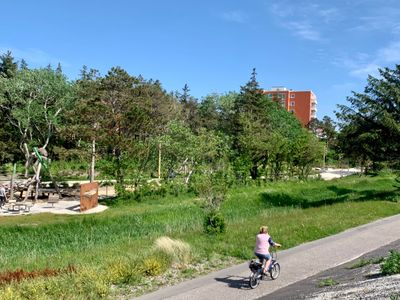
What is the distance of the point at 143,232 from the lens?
23.7m

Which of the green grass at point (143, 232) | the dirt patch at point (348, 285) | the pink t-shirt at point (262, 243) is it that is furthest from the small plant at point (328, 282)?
the green grass at point (143, 232)

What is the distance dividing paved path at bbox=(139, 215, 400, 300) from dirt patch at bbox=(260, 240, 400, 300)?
50cm

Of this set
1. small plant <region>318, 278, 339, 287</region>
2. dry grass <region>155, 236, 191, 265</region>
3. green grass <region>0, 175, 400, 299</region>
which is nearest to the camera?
small plant <region>318, 278, 339, 287</region>

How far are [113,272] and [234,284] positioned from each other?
10.8ft

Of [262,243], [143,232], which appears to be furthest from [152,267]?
[143,232]

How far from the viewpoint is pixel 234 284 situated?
12.6m

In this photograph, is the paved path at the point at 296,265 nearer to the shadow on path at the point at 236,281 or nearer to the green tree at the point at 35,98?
the shadow on path at the point at 236,281

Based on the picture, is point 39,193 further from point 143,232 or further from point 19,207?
Answer: point 143,232

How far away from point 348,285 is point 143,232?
14.3 metres

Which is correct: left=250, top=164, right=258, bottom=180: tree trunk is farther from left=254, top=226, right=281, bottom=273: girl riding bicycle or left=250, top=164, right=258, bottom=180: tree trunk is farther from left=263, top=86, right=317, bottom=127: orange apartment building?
left=263, top=86, right=317, bottom=127: orange apartment building

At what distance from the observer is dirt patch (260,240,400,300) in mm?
9031

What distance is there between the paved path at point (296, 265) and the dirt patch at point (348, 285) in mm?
503

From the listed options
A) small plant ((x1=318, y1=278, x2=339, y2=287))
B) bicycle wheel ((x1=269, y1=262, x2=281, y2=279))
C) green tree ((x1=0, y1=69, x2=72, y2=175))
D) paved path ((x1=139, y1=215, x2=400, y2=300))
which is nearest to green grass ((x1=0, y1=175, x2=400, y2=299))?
paved path ((x1=139, y1=215, x2=400, y2=300))

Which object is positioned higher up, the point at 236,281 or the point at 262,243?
the point at 262,243
